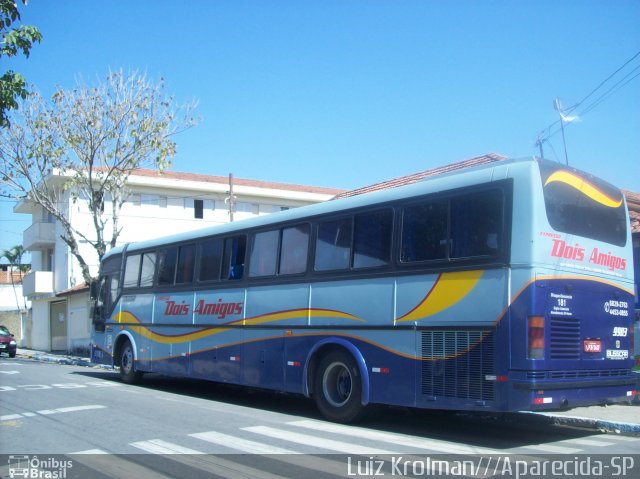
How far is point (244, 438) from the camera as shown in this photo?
8.88m

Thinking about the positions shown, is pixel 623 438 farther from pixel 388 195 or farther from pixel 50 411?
pixel 50 411

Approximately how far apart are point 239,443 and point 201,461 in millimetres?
1076

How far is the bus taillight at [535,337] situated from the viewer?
7805 mm

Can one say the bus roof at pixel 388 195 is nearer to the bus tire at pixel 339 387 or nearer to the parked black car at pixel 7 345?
the bus tire at pixel 339 387

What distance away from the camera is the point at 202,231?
14.0 metres

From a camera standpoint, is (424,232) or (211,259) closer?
(424,232)

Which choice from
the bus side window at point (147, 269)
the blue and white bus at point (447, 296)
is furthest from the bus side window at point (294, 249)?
the bus side window at point (147, 269)

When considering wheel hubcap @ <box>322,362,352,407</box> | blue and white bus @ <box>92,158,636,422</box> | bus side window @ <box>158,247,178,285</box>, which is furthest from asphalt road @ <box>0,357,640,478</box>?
bus side window @ <box>158,247,178,285</box>

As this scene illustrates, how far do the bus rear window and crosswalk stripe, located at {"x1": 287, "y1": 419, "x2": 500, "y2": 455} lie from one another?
3041mm

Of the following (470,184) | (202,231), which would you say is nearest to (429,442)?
(470,184)

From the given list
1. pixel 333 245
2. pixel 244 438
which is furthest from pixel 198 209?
pixel 244 438

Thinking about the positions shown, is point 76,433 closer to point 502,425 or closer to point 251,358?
point 251,358

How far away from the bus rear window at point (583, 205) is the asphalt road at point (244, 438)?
285cm

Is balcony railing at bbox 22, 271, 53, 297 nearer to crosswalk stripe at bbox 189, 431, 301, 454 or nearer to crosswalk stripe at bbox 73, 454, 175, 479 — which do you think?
crosswalk stripe at bbox 189, 431, 301, 454
